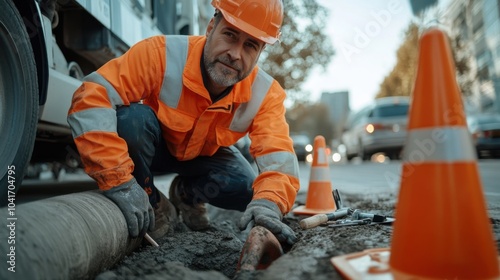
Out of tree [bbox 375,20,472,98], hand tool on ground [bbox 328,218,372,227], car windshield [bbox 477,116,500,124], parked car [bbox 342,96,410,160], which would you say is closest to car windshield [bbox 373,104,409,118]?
parked car [bbox 342,96,410,160]

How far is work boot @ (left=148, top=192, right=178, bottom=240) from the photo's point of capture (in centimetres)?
276

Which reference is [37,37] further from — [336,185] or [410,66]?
[410,66]

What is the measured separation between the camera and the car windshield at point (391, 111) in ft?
41.0

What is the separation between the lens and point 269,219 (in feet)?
7.05

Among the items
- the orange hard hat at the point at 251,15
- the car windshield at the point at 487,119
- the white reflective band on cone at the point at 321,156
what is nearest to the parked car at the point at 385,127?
the car windshield at the point at 487,119

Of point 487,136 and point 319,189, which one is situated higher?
point 487,136

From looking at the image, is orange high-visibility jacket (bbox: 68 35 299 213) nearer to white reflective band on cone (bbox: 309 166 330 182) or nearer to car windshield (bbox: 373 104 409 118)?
white reflective band on cone (bbox: 309 166 330 182)

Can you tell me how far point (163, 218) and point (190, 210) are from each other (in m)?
0.41

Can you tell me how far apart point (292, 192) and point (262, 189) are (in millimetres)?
197

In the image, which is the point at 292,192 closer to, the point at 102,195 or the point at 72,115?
the point at 102,195

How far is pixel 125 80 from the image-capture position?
2373mm

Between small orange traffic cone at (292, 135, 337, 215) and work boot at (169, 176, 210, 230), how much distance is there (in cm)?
67

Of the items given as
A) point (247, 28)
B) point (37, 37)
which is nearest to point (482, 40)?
point (247, 28)

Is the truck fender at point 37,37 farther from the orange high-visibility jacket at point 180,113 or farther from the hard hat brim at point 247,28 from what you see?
the hard hat brim at point 247,28
